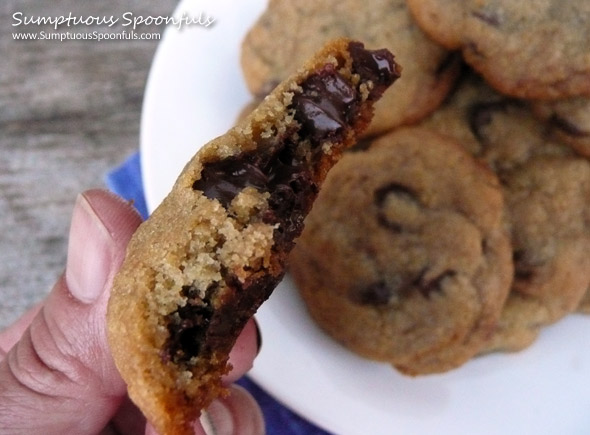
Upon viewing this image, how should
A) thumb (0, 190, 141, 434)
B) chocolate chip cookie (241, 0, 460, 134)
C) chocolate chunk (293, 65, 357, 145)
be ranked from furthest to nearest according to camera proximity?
chocolate chip cookie (241, 0, 460, 134), thumb (0, 190, 141, 434), chocolate chunk (293, 65, 357, 145)

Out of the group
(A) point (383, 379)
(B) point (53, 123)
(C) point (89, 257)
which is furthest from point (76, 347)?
(B) point (53, 123)

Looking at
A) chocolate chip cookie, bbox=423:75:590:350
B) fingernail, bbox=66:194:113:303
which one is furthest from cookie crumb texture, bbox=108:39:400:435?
chocolate chip cookie, bbox=423:75:590:350

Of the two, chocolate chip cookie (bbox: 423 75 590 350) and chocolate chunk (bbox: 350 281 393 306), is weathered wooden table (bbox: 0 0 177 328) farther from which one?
chocolate chip cookie (bbox: 423 75 590 350)

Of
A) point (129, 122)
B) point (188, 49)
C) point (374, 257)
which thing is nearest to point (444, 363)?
point (374, 257)

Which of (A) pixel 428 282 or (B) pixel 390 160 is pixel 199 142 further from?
(A) pixel 428 282

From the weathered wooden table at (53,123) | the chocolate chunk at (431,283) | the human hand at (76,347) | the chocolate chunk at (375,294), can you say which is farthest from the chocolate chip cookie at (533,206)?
the weathered wooden table at (53,123)

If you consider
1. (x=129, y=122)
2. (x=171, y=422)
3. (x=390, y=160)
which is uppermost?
(x=171, y=422)
